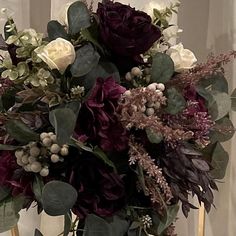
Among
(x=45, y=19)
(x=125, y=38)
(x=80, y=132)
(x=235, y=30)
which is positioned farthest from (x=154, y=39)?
(x=45, y=19)

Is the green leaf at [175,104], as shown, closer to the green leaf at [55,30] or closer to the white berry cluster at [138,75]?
the white berry cluster at [138,75]

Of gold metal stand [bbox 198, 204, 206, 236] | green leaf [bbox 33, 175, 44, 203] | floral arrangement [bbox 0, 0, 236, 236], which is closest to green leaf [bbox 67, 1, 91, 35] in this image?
floral arrangement [bbox 0, 0, 236, 236]

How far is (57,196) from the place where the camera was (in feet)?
2.48

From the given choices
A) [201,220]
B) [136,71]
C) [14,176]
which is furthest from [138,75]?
[201,220]

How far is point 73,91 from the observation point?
79cm

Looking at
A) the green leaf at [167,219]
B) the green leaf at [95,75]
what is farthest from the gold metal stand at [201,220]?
the green leaf at [95,75]

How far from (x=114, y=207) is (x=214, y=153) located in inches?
8.3

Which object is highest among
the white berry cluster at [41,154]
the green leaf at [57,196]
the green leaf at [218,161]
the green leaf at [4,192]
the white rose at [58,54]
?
the white rose at [58,54]

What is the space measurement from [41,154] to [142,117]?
0.47ft

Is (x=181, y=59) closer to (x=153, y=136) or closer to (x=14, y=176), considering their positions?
(x=153, y=136)

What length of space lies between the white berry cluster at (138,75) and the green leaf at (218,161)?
0.55 ft

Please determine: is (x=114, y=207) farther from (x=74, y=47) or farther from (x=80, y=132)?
(x=74, y=47)

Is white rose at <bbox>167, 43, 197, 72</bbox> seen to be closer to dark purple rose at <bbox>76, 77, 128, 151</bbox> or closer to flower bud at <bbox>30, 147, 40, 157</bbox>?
dark purple rose at <bbox>76, 77, 128, 151</bbox>

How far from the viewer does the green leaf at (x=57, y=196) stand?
29.6 inches
